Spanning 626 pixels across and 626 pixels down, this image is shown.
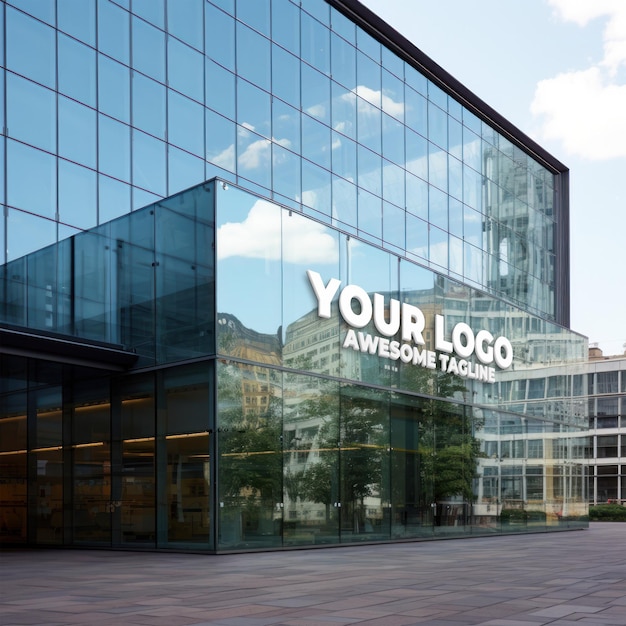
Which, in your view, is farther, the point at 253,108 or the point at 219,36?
the point at 253,108

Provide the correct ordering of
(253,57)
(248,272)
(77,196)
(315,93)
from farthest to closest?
(315,93) → (253,57) → (77,196) → (248,272)

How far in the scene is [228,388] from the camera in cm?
2353

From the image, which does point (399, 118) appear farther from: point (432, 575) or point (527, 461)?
point (432, 575)

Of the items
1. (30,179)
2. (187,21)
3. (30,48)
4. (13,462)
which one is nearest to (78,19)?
(30,48)

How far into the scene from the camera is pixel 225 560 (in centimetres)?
2088

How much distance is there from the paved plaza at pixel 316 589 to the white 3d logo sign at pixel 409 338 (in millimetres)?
7539

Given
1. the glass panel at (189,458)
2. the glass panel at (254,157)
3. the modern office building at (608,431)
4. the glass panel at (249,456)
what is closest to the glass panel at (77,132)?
the glass panel at (254,157)

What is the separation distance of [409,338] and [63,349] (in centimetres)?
1210

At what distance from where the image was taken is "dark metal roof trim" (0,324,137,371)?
22859mm

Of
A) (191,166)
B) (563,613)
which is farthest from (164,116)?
(563,613)

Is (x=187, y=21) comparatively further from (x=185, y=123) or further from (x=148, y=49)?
(x=185, y=123)

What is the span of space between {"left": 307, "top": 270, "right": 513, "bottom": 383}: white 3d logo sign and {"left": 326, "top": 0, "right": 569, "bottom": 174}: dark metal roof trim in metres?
15.4

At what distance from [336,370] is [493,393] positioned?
11108mm

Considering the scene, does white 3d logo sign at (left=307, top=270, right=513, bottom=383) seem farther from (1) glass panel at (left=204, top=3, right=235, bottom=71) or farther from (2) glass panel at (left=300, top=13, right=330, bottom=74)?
(2) glass panel at (left=300, top=13, right=330, bottom=74)
